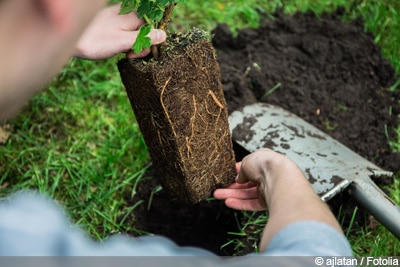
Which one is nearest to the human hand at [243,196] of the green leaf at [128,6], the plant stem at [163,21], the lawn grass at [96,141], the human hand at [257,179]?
the human hand at [257,179]

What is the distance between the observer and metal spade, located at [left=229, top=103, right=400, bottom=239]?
8.16ft

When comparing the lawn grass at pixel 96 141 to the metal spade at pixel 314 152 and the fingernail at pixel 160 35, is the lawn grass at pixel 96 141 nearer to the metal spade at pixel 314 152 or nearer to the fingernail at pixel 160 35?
the metal spade at pixel 314 152

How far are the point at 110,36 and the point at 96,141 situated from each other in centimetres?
95

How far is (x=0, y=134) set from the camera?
3131 millimetres

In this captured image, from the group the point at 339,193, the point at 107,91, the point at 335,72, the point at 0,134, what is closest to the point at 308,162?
the point at 339,193

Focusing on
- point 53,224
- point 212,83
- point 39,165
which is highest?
point 53,224

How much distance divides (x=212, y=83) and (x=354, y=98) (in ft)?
3.91

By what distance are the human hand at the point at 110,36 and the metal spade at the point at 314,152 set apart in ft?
2.57

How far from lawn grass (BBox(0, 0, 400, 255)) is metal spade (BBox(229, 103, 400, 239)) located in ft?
0.76

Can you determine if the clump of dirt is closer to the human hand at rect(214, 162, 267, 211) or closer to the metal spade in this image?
the metal spade

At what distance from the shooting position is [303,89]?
324cm

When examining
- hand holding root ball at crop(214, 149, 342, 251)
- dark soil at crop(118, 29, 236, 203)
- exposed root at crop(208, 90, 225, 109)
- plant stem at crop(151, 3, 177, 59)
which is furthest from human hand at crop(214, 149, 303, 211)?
plant stem at crop(151, 3, 177, 59)

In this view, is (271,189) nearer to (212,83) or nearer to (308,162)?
(212,83)

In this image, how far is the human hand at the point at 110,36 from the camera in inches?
88.9
